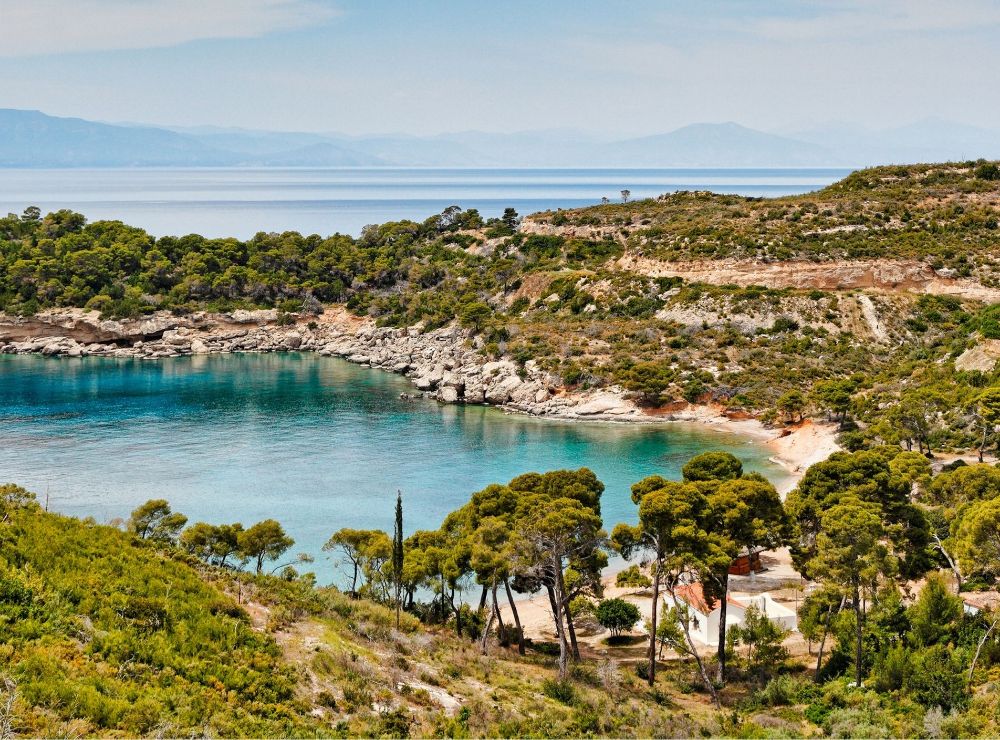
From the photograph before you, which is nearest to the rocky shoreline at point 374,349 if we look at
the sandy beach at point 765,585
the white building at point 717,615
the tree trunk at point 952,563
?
the sandy beach at point 765,585

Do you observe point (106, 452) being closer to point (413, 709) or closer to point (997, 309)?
point (413, 709)

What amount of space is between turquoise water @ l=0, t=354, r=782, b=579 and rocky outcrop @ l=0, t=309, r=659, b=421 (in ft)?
8.50

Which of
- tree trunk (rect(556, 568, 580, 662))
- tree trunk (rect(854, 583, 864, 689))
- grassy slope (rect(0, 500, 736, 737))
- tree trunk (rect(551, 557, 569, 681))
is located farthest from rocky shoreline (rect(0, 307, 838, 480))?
grassy slope (rect(0, 500, 736, 737))

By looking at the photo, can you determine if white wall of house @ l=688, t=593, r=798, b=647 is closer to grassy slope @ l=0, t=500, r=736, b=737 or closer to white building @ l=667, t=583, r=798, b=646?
white building @ l=667, t=583, r=798, b=646

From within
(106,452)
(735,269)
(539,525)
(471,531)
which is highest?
(735,269)

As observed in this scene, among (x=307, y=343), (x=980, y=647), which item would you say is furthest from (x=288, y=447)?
(x=980, y=647)

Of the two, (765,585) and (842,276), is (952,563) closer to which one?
(765,585)

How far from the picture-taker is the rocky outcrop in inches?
2317

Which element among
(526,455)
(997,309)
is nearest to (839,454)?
(526,455)

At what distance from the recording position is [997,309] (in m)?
52.3

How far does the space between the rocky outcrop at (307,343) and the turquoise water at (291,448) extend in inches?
102

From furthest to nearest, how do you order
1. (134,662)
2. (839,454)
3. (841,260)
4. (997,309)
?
1. (841,260)
2. (997,309)
3. (839,454)
4. (134,662)

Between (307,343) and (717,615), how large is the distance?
200 ft

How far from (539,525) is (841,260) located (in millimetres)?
54400
